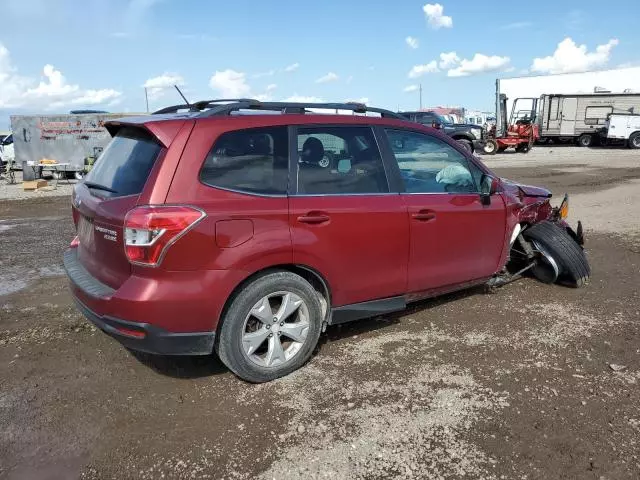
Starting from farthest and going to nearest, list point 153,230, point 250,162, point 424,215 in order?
point 424,215 < point 250,162 < point 153,230

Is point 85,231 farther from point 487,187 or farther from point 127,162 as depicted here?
point 487,187

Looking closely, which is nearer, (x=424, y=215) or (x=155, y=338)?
(x=155, y=338)

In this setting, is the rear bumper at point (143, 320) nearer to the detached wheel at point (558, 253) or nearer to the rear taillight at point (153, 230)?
the rear taillight at point (153, 230)

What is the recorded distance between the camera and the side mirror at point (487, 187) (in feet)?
14.9

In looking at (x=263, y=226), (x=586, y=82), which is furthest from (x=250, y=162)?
(x=586, y=82)

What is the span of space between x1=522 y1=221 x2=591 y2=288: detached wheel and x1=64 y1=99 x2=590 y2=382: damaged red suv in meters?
1.13

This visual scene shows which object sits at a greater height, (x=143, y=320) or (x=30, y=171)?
(x=143, y=320)

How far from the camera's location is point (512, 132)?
2914cm

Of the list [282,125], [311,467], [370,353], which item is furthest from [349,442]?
[282,125]

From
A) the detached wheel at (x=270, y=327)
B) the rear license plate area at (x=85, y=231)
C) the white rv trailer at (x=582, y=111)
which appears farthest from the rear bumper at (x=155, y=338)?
the white rv trailer at (x=582, y=111)

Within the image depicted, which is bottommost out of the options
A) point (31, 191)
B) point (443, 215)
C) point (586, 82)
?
point (31, 191)

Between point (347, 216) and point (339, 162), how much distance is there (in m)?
0.42

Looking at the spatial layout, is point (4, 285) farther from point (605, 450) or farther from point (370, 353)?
point (605, 450)

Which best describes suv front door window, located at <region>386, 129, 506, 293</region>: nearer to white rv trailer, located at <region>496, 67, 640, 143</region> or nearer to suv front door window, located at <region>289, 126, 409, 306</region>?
suv front door window, located at <region>289, 126, 409, 306</region>
